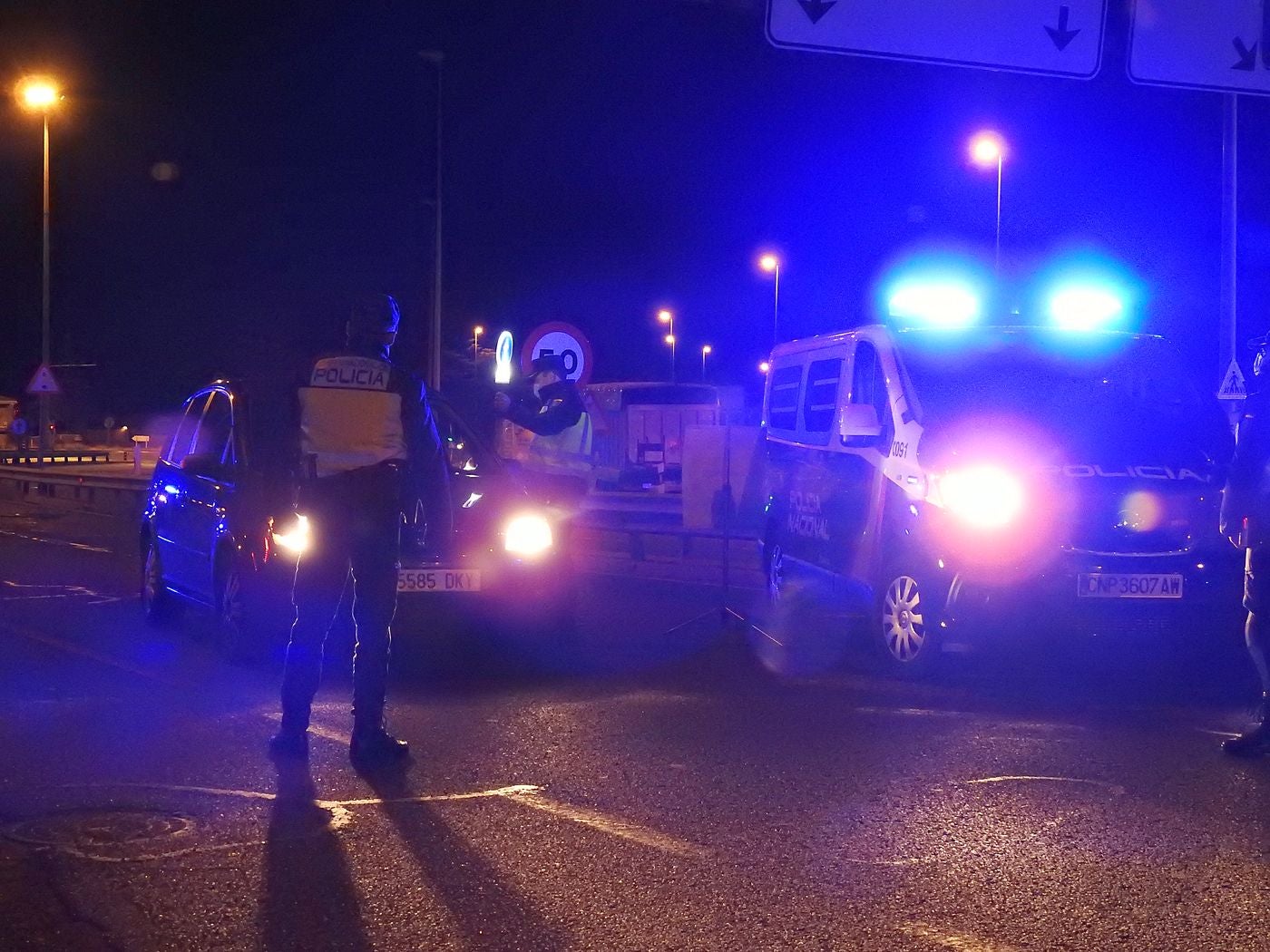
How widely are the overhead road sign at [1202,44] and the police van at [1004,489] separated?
1.64 metres

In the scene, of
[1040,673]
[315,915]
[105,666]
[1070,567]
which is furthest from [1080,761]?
[105,666]

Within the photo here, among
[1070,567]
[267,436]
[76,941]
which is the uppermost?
[267,436]

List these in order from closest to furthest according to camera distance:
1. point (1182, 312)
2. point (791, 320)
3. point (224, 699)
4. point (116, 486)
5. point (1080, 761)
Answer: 1. point (1080, 761)
2. point (224, 699)
3. point (116, 486)
4. point (1182, 312)
5. point (791, 320)

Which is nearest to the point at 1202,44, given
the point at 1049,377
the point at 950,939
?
the point at 1049,377

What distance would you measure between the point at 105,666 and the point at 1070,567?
214 inches

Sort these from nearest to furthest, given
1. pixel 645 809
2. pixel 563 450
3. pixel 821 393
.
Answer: pixel 645 809 → pixel 821 393 → pixel 563 450

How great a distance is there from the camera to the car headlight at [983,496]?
863cm

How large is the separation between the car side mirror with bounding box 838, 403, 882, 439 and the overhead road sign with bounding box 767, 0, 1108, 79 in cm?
204

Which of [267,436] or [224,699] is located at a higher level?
[267,436]

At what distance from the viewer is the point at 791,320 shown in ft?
284

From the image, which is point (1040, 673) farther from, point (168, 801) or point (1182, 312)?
point (1182, 312)

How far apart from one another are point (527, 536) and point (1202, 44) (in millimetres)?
5158

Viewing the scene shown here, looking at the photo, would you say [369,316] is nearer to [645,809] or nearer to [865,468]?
[645,809]

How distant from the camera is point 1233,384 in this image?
51.6ft
